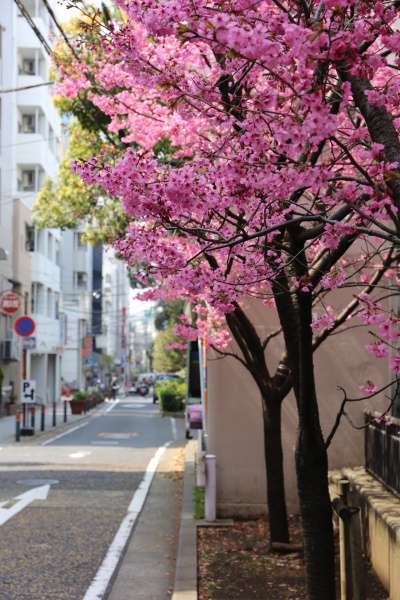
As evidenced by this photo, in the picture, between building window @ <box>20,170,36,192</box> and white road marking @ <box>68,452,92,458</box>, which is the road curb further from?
building window @ <box>20,170,36,192</box>

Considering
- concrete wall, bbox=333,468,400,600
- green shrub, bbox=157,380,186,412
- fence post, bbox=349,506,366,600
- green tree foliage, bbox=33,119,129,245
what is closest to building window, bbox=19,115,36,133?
green shrub, bbox=157,380,186,412

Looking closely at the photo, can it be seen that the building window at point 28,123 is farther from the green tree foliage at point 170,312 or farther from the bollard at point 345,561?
the bollard at point 345,561

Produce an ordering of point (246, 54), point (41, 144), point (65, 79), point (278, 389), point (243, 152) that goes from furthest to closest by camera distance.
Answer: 1. point (41, 144)
2. point (65, 79)
3. point (278, 389)
4. point (243, 152)
5. point (246, 54)

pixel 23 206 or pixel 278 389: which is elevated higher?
pixel 23 206

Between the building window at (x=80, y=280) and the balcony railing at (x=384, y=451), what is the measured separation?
65.9 m

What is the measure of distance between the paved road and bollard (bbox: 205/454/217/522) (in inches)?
45.1

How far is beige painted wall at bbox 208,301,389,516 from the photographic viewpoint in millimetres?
11531

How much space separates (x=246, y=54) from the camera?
3.68 m

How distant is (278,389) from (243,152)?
487 cm

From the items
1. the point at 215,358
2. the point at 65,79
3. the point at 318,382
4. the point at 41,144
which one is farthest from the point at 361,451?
the point at 41,144

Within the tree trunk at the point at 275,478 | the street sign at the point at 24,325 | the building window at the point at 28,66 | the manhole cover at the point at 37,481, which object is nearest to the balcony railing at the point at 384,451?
the tree trunk at the point at 275,478

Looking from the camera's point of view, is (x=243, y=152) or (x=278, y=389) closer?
(x=243, y=152)

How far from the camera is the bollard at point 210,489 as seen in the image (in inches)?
424

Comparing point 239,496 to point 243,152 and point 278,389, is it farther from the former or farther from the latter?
point 243,152
